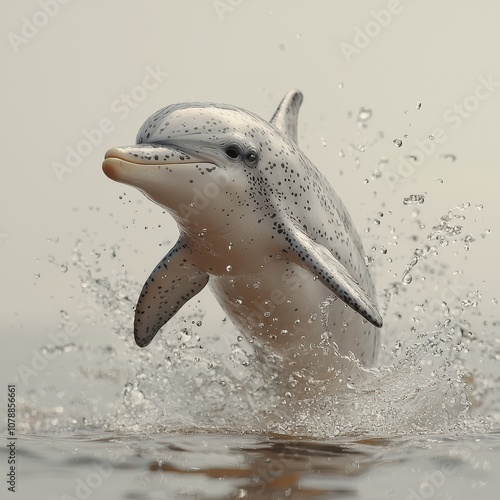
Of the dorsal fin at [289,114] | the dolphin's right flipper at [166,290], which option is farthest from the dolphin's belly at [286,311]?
the dorsal fin at [289,114]

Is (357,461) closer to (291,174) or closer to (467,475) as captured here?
(467,475)

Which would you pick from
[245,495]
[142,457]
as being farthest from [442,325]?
[245,495]

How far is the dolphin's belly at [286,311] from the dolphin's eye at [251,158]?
0.96 meters

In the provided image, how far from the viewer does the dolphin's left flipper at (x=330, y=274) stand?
7.30 meters

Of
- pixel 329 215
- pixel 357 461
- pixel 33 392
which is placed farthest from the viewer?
pixel 33 392

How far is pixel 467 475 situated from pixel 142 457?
2263mm

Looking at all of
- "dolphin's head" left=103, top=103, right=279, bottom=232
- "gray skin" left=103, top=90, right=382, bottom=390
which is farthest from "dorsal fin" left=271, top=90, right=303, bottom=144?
"dolphin's head" left=103, top=103, right=279, bottom=232

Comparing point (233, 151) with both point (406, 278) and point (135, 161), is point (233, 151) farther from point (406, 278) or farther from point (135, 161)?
point (406, 278)

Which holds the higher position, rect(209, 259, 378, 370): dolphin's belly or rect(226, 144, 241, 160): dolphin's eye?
rect(226, 144, 241, 160): dolphin's eye

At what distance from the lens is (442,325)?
9.62m

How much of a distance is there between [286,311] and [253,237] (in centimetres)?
93

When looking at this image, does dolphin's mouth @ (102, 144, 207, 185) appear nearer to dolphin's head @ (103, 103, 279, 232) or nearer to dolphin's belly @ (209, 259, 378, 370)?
dolphin's head @ (103, 103, 279, 232)

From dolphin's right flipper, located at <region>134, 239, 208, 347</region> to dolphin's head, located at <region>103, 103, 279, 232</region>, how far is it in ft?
2.58

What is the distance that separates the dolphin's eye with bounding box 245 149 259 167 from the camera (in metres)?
7.48
